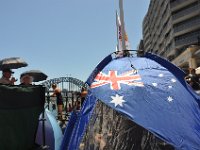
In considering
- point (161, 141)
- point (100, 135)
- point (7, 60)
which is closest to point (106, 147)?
point (100, 135)

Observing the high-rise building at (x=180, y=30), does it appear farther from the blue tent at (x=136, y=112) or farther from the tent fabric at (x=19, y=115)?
the tent fabric at (x=19, y=115)

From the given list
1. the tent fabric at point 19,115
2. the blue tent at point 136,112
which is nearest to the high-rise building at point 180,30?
the blue tent at point 136,112

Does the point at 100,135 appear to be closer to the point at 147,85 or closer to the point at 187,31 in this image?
Answer: the point at 147,85

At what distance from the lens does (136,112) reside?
4680 mm

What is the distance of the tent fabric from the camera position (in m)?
4.80

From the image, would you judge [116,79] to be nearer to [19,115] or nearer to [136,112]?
[136,112]

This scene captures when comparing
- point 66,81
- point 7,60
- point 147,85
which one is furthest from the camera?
point 66,81

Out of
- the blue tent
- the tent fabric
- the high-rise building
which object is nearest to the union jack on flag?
the blue tent

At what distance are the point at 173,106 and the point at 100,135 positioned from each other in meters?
1.07

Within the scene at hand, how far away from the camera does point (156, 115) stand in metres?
4.64

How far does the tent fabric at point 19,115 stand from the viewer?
480 centimetres

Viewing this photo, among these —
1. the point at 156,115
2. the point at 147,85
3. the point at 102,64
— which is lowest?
the point at 156,115

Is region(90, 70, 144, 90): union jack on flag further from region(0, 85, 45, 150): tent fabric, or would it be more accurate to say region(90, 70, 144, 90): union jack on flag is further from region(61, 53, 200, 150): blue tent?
region(0, 85, 45, 150): tent fabric

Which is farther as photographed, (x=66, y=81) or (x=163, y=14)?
(x=163, y=14)
